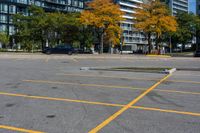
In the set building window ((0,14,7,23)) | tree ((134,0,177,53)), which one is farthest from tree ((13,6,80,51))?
building window ((0,14,7,23))

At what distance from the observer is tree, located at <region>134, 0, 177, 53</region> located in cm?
6569

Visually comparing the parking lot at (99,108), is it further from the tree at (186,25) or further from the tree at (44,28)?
the tree at (186,25)

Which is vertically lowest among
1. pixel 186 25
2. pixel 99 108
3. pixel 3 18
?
pixel 99 108

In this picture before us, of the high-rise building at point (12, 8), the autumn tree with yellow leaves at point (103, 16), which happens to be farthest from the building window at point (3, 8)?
the autumn tree with yellow leaves at point (103, 16)

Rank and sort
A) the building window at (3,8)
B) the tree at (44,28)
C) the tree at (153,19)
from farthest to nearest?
the building window at (3,8) → the tree at (44,28) → the tree at (153,19)

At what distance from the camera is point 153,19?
65.8 meters

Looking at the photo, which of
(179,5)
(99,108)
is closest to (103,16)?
(99,108)

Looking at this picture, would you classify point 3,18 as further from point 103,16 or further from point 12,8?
point 103,16

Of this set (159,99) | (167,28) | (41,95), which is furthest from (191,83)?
(167,28)

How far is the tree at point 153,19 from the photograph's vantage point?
2586 inches

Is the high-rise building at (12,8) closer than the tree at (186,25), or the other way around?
the tree at (186,25)

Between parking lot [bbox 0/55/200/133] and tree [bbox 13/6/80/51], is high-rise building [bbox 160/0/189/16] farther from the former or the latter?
parking lot [bbox 0/55/200/133]

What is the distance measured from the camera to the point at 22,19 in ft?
235

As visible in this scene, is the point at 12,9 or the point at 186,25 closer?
the point at 186,25
